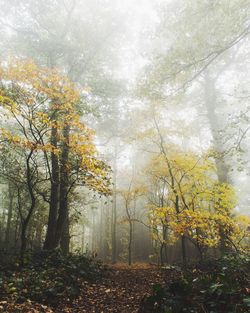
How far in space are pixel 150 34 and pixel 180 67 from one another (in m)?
3.73

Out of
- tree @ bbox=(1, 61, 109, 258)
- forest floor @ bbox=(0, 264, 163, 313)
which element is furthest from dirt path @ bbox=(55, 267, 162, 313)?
tree @ bbox=(1, 61, 109, 258)

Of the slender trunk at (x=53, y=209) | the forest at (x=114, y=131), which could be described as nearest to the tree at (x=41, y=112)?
the forest at (x=114, y=131)

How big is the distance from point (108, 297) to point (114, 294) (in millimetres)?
354

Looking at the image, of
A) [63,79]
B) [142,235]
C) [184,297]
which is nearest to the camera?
[184,297]

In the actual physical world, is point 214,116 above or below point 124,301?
above

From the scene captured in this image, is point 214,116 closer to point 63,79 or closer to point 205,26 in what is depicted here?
point 205,26

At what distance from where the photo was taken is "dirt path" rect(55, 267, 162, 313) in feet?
20.7

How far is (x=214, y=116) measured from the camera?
1667 centimetres

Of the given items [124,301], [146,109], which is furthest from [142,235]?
[124,301]

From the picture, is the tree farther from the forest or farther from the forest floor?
the forest floor

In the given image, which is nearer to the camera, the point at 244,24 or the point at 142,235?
the point at 244,24

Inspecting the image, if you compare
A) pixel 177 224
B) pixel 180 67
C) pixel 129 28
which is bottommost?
pixel 177 224

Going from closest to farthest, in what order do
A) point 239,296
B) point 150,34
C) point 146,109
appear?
point 239,296, point 150,34, point 146,109

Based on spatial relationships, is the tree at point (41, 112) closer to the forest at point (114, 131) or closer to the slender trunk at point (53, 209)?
the forest at point (114, 131)
